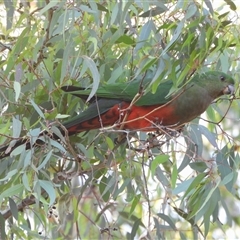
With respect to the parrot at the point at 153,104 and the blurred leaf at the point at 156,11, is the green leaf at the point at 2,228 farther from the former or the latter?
the blurred leaf at the point at 156,11

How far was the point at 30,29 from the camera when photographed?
178 centimetres

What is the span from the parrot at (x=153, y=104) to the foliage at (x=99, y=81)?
53 mm

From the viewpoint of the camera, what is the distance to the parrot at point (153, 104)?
1955 millimetres

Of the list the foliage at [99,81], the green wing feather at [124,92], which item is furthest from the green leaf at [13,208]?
the green wing feather at [124,92]

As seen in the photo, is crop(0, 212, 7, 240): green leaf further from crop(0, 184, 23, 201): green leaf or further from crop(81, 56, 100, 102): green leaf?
crop(81, 56, 100, 102): green leaf

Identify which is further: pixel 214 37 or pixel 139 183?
pixel 139 183

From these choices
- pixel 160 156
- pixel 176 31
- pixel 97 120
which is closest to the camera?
pixel 176 31

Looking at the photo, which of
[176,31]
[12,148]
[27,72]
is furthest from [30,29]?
[176,31]

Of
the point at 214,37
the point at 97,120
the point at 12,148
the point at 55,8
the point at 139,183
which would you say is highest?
the point at 55,8

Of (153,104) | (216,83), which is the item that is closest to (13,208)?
(153,104)

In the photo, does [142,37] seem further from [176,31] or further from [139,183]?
[139,183]

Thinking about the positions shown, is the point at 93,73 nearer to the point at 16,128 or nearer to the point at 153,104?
the point at 16,128

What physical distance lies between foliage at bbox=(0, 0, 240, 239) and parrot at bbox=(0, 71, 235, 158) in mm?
53

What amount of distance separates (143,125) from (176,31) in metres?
0.58
